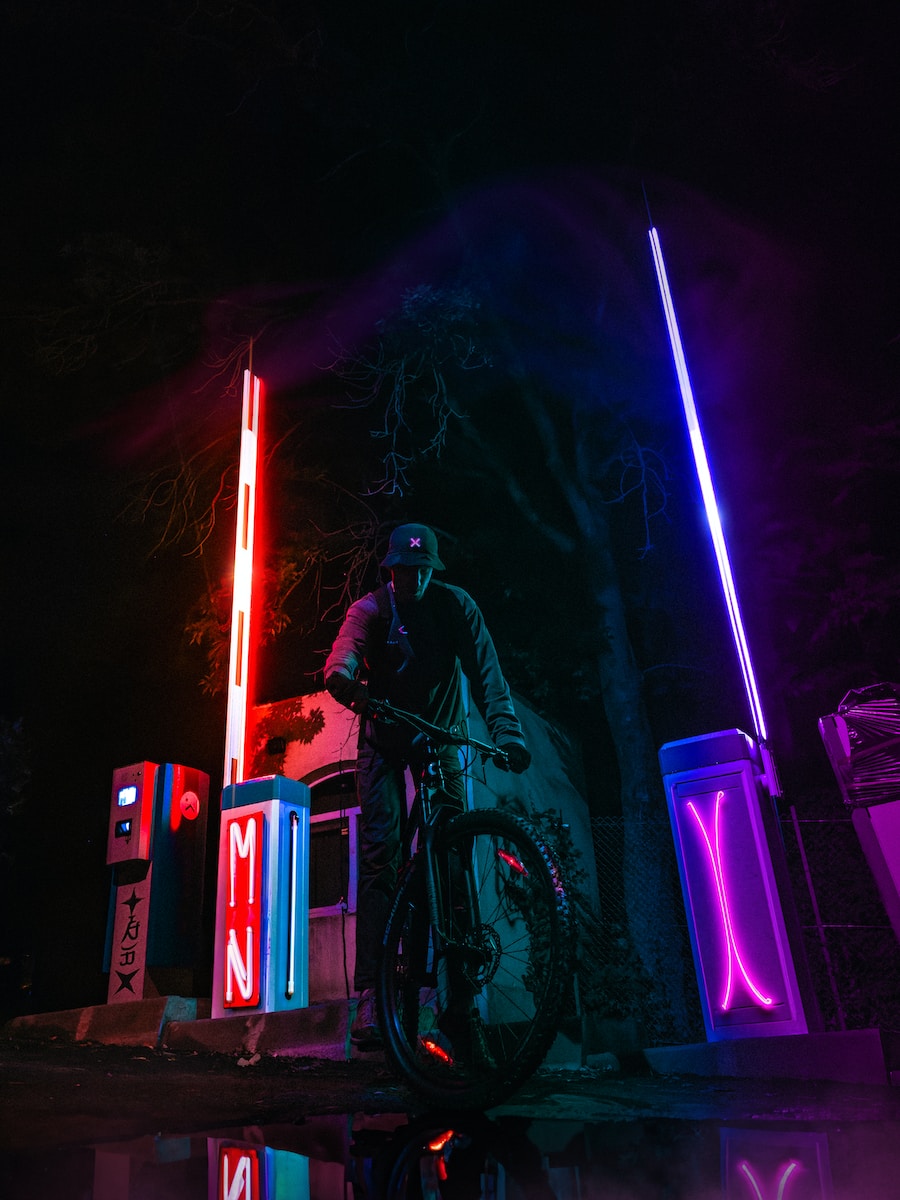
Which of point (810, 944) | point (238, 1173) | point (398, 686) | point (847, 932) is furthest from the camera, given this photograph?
point (810, 944)

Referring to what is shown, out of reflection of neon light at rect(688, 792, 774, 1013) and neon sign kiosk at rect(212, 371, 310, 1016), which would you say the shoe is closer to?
reflection of neon light at rect(688, 792, 774, 1013)

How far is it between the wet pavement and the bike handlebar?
49.5 inches

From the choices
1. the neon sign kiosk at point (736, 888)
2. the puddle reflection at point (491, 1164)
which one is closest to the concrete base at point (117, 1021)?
the neon sign kiosk at point (736, 888)

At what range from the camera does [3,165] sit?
8547 millimetres

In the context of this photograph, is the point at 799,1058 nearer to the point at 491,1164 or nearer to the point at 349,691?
the point at 491,1164

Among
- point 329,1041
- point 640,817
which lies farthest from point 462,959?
point 640,817

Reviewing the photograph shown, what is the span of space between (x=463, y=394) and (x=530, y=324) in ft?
3.64

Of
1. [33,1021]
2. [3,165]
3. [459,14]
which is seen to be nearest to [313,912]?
[33,1021]

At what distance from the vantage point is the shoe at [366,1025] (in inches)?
145

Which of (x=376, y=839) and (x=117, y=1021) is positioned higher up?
(x=376, y=839)

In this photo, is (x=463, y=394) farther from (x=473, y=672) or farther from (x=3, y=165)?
(x=473, y=672)

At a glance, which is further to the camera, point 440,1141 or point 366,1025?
point 366,1025

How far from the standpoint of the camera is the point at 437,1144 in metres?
2.09

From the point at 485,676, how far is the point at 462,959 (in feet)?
4.68
